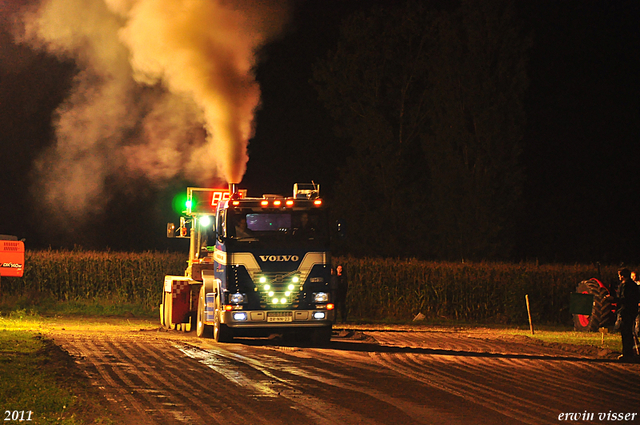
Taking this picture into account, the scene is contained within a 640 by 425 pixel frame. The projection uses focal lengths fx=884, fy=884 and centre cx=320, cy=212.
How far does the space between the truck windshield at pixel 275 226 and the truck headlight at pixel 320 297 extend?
51.2 inches

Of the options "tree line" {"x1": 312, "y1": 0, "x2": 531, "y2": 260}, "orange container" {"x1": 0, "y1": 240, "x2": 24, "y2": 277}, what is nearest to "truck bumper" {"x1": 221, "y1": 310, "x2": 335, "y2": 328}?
"orange container" {"x1": 0, "y1": 240, "x2": 24, "y2": 277}

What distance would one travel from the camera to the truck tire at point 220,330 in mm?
21141

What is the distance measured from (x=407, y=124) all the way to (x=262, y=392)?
45.2 metres

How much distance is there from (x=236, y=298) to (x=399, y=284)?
18078mm

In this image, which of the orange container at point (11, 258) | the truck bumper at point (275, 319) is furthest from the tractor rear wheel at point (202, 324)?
the orange container at point (11, 258)

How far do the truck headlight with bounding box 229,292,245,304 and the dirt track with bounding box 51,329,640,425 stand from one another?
1066mm

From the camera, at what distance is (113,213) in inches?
2778

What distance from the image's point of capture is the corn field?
36250mm

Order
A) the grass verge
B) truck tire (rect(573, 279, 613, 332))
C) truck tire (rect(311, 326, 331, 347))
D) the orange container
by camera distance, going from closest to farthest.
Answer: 1. the grass verge
2. truck tire (rect(311, 326, 331, 347))
3. truck tire (rect(573, 279, 613, 332))
4. the orange container

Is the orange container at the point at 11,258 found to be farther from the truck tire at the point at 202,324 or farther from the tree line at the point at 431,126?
the tree line at the point at 431,126

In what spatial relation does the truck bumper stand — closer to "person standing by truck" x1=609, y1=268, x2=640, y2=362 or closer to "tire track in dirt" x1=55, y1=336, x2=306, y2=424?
"tire track in dirt" x1=55, y1=336, x2=306, y2=424

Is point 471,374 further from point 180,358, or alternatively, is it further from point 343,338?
point 343,338

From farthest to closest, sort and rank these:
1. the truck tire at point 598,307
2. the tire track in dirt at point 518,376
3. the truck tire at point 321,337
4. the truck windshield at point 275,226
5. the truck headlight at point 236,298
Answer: the truck tire at point 598,307 → the truck tire at point 321,337 → the truck windshield at point 275,226 → the truck headlight at point 236,298 → the tire track in dirt at point 518,376

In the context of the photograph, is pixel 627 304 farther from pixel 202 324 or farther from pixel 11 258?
pixel 11 258
